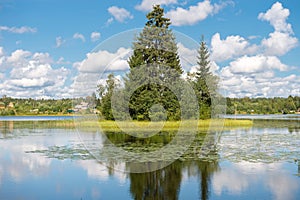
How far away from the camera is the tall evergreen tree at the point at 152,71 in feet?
121

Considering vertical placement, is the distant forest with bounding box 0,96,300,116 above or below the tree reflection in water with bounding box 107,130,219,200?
above

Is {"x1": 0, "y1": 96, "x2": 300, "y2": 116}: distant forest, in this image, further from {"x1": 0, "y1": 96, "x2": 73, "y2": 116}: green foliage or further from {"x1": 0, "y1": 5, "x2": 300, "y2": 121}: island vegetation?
{"x1": 0, "y1": 5, "x2": 300, "y2": 121}: island vegetation

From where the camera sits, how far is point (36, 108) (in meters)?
111

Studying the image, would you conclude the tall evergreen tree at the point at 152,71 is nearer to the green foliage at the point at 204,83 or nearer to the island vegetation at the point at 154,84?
the island vegetation at the point at 154,84

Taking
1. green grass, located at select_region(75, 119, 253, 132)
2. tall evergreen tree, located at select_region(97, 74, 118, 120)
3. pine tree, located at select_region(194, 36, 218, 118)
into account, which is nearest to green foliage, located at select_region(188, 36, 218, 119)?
pine tree, located at select_region(194, 36, 218, 118)

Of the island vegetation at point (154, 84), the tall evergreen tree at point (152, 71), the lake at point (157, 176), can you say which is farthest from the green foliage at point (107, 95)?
the lake at point (157, 176)

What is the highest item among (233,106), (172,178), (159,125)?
(233,106)

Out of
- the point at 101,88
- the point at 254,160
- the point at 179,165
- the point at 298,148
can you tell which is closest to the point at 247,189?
the point at 179,165

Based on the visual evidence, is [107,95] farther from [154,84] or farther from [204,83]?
[204,83]

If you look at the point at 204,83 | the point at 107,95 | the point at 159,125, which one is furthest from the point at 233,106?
the point at 159,125

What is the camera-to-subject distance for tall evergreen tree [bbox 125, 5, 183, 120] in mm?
36844

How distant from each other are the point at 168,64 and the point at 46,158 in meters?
23.6

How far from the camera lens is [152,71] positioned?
36938 mm

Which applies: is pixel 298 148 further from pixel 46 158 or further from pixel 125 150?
pixel 46 158
